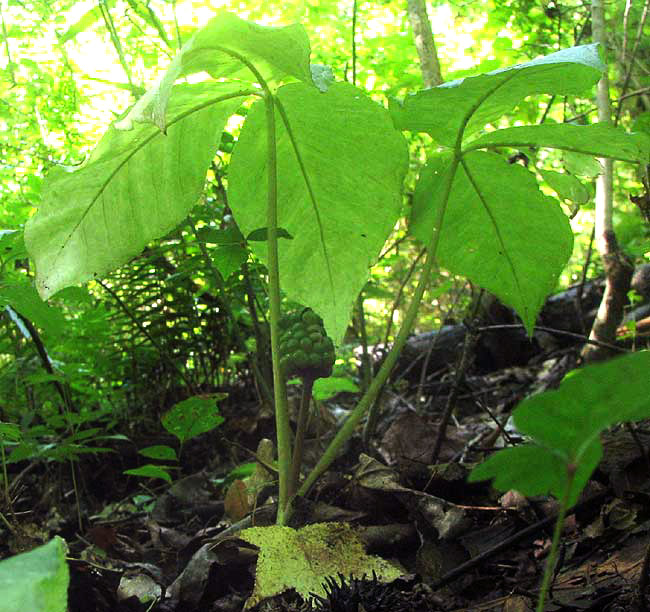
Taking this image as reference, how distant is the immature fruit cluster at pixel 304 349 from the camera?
3.66 ft

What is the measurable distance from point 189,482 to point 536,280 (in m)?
1.11

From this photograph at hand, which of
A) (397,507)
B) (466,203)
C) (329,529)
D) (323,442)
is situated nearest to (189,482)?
(323,442)

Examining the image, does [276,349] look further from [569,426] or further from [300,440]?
[569,426]

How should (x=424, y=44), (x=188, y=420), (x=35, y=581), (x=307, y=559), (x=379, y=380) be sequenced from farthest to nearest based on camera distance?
(x=424, y=44), (x=188, y=420), (x=379, y=380), (x=307, y=559), (x=35, y=581)

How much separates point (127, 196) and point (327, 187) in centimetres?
38

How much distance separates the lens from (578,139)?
1106mm

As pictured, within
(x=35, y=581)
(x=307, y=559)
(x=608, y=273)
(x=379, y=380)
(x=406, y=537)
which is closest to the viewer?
(x=35, y=581)

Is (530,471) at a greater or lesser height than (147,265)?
greater

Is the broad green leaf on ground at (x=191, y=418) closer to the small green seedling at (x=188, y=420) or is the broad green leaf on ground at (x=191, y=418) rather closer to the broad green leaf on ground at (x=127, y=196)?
the small green seedling at (x=188, y=420)

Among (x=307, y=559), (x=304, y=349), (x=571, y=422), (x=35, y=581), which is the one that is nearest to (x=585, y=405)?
(x=571, y=422)

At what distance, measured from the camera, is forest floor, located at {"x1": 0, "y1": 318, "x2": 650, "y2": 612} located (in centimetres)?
95

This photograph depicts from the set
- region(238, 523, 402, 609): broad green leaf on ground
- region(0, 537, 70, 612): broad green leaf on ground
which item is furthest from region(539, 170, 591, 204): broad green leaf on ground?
region(0, 537, 70, 612): broad green leaf on ground

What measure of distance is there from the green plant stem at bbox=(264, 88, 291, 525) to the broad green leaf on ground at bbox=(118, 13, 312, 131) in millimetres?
141

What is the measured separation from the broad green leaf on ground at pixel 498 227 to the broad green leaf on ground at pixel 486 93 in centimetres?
9
